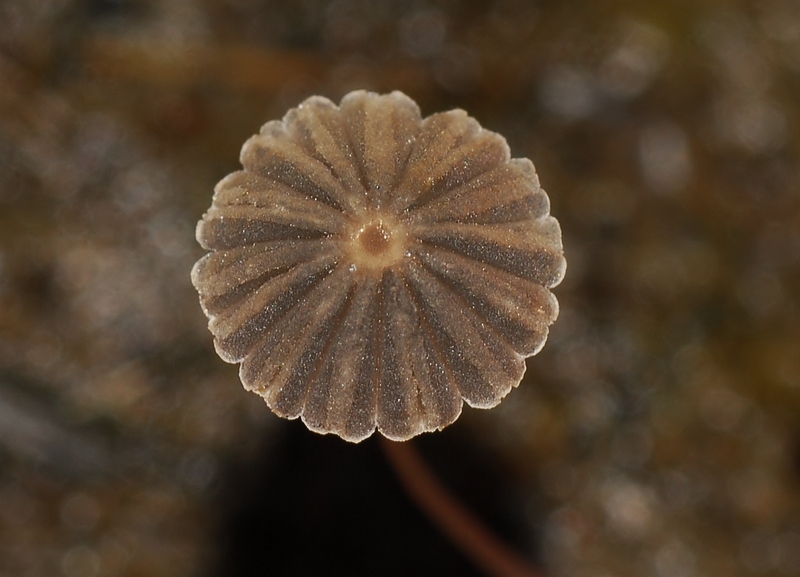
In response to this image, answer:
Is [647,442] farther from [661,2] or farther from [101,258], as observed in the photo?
[101,258]

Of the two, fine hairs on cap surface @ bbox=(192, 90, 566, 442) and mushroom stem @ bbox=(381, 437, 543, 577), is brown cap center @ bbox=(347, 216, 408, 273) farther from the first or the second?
mushroom stem @ bbox=(381, 437, 543, 577)

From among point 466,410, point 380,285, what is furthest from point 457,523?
point 380,285

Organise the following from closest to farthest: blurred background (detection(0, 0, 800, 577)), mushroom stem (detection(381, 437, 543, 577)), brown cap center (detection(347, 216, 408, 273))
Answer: brown cap center (detection(347, 216, 408, 273)) → mushroom stem (detection(381, 437, 543, 577)) → blurred background (detection(0, 0, 800, 577))

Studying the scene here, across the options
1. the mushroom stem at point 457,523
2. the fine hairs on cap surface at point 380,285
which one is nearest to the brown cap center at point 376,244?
the fine hairs on cap surface at point 380,285

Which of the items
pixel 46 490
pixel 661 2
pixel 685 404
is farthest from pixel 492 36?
pixel 46 490

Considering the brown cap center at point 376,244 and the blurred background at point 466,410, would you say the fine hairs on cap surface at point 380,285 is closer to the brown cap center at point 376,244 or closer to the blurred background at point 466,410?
the brown cap center at point 376,244

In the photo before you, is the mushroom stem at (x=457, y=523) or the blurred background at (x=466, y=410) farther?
the blurred background at (x=466, y=410)

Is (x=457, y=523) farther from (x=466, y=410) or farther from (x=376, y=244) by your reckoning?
(x=376, y=244)

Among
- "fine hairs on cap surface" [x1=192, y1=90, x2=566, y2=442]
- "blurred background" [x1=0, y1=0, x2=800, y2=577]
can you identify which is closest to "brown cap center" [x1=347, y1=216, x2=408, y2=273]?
"fine hairs on cap surface" [x1=192, y1=90, x2=566, y2=442]
